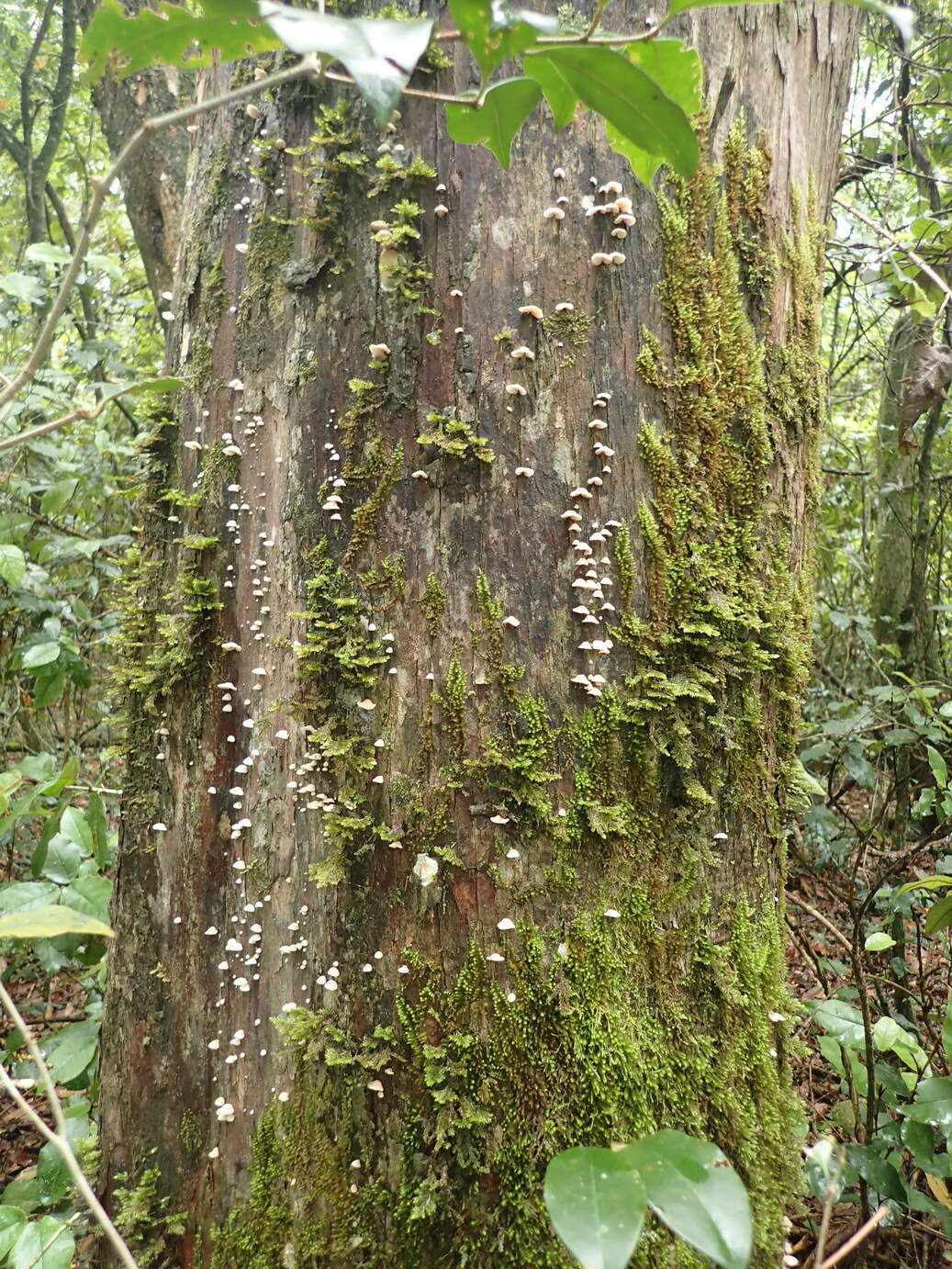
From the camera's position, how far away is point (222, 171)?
6.48 feet

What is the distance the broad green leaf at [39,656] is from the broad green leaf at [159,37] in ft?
8.43

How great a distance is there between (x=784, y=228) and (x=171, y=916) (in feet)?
7.37

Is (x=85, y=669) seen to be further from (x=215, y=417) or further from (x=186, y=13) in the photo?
(x=186, y=13)

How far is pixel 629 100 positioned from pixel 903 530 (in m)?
6.29

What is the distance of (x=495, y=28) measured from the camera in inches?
32.6

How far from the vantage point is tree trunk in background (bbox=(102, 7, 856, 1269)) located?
1.62 metres

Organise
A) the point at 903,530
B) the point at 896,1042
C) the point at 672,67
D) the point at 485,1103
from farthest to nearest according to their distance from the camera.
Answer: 1. the point at 903,530
2. the point at 896,1042
3. the point at 485,1103
4. the point at 672,67

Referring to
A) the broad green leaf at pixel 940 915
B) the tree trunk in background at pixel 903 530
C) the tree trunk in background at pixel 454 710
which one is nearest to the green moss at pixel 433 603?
the tree trunk in background at pixel 454 710

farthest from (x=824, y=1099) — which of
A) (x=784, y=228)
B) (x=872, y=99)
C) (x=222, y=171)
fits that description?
(x=872, y=99)

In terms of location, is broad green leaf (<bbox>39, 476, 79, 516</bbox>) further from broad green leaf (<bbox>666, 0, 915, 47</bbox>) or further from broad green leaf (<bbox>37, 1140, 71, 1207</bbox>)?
broad green leaf (<bbox>666, 0, 915, 47</bbox>)

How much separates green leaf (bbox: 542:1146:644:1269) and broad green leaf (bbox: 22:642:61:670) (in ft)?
9.63

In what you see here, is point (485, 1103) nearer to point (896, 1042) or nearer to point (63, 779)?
point (63, 779)

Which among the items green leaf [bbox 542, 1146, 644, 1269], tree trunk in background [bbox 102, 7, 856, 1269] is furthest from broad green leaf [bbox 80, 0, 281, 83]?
green leaf [bbox 542, 1146, 644, 1269]

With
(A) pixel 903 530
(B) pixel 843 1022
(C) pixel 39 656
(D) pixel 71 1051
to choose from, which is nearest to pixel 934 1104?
(B) pixel 843 1022
